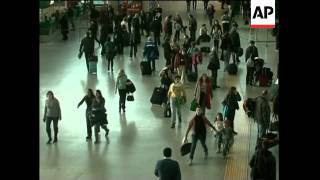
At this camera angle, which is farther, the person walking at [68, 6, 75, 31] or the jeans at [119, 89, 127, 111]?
the person walking at [68, 6, 75, 31]

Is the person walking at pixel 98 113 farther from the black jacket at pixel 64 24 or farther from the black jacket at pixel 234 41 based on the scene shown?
the black jacket at pixel 64 24

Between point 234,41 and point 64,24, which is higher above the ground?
point 64,24

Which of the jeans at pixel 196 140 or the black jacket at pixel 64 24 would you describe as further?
the black jacket at pixel 64 24

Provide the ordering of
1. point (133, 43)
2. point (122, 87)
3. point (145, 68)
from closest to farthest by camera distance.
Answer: point (122, 87)
point (145, 68)
point (133, 43)

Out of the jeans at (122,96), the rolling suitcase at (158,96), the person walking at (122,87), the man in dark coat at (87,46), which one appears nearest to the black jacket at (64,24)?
the man in dark coat at (87,46)

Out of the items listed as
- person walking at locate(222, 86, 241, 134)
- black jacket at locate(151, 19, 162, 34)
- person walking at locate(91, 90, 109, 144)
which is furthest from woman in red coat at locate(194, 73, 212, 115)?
black jacket at locate(151, 19, 162, 34)

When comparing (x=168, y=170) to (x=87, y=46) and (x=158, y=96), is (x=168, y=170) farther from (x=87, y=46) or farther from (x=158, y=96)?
(x=87, y=46)

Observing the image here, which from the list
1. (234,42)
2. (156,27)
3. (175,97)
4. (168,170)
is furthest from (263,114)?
(156,27)

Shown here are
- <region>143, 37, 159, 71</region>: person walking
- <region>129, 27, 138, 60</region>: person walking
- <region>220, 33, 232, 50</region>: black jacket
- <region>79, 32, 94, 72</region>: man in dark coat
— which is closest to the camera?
<region>143, 37, 159, 71</region>: person walking

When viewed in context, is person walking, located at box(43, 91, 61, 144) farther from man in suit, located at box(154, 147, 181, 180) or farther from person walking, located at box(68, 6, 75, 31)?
person walking, located at box(68, 6, 75, 31)
